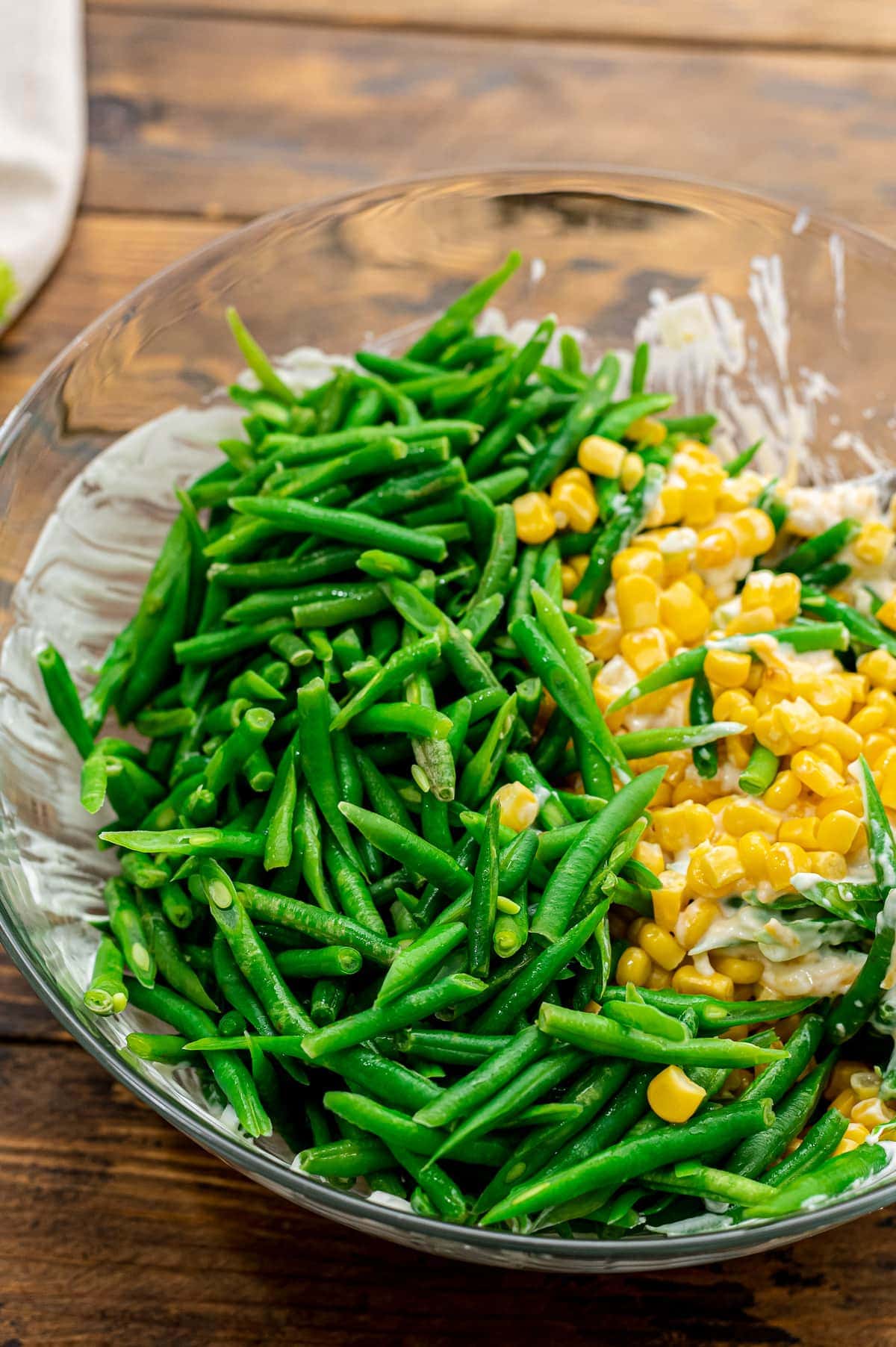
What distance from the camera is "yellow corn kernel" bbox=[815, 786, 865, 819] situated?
2.10m

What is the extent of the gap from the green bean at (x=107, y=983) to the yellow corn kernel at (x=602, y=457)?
4.14 feet

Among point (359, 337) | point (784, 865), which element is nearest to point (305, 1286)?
point (784, 865)

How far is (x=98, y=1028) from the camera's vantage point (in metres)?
1.98

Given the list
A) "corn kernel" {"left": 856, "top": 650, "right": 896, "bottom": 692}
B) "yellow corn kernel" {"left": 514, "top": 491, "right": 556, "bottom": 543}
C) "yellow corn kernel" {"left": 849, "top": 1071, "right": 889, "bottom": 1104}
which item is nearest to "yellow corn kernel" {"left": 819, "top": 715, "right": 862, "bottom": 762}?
"corn kernel" {"left": 856, "top": 650, "right": 896, "bottom": 692}

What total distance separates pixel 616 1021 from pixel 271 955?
0.56 meters

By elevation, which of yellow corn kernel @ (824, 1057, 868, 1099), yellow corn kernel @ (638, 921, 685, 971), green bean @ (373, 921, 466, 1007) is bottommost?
yellow corn kernel @ (824, 1057, 868, 1099)

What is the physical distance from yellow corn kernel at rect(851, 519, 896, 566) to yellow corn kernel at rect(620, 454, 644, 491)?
455 millimetres

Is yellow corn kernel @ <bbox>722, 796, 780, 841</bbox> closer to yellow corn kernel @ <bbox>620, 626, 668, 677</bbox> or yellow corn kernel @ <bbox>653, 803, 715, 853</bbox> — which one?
A: yellow corn kernel @ <bbox>653, 803, 715, 853</bbox>

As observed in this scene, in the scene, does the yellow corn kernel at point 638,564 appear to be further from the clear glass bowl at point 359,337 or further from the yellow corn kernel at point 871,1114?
the yellow corn kernel at point 871,1114

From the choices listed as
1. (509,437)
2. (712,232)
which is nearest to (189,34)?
(712,232)

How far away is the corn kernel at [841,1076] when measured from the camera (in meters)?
2.04

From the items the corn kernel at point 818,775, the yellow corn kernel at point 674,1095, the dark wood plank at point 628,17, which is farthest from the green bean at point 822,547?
the dark wood plank at point 628,17

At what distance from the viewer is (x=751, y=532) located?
242 centimetres

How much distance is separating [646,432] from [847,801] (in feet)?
2.94
